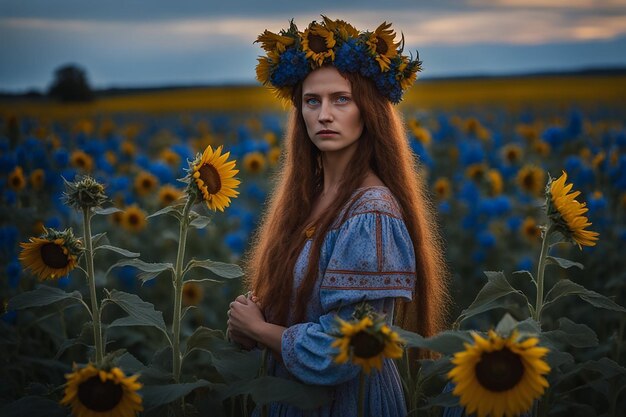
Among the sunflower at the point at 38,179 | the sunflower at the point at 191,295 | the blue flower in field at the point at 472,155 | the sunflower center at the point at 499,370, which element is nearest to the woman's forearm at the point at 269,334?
the sunflower center at the point at 499,370

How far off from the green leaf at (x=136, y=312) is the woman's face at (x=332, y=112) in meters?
Result: 0.85

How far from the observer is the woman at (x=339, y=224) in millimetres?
2576

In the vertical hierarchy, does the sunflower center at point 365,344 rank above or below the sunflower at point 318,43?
below

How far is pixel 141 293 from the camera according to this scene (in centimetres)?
594

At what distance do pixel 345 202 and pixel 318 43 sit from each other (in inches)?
24.0

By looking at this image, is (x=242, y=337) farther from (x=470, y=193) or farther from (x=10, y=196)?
(x=470, y=193)

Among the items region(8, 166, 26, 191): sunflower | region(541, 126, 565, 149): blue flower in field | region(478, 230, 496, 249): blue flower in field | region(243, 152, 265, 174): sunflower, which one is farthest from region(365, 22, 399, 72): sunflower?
region(541, 126, 565, 149): blue flower in field

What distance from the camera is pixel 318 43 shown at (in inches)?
113

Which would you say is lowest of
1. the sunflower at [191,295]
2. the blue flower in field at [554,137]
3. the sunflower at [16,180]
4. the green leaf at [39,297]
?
the sunflower at [191,295]

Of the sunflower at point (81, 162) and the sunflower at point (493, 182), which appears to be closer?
the sunflower at point (81, 162)

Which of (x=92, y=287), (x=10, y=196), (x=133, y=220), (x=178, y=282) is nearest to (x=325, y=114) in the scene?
(x=178, y=282)

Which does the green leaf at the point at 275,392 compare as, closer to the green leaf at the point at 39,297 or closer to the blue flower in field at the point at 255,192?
the green leaf at the point at 39,297

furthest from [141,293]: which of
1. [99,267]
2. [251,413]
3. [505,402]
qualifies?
[505,402]

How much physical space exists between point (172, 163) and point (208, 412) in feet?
17.3
